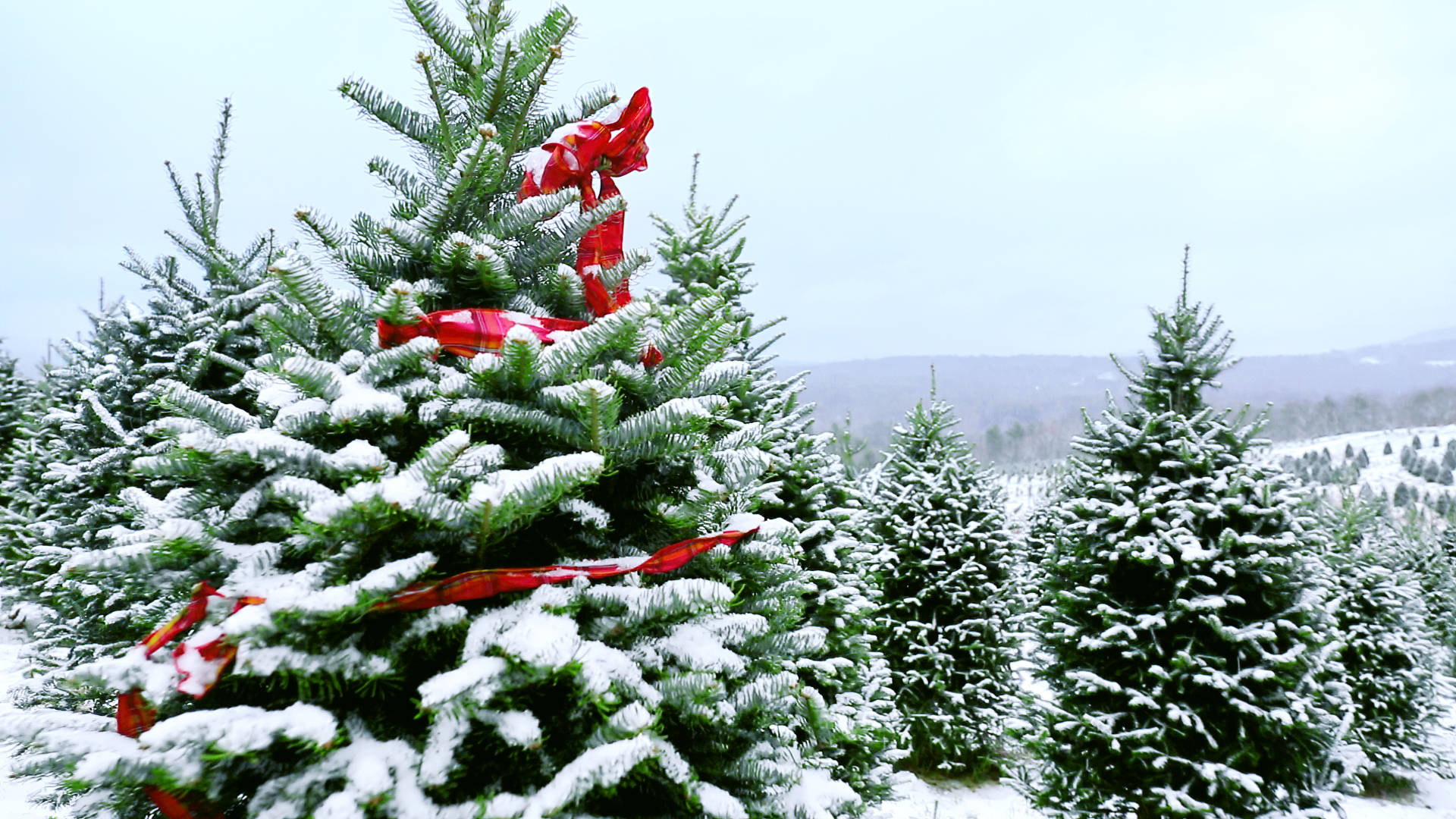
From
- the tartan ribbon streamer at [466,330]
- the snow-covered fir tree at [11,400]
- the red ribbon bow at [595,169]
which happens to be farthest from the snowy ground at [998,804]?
the snow-covered fir tree at [11,400]

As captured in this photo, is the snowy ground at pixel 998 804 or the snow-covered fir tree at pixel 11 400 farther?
the snow-covered fir tree at pixel 11 400

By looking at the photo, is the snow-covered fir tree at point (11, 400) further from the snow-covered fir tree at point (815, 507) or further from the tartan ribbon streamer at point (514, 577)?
the tartan ribbon streamer at point (514, 577)

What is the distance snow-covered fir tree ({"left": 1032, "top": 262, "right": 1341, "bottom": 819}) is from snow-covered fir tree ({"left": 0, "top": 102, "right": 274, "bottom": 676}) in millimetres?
6956

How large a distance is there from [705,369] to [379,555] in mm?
1103

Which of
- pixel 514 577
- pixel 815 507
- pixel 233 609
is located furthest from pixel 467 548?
pixel 815 507

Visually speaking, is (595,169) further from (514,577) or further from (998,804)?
(998,804)

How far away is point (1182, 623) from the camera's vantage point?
5.74 meters

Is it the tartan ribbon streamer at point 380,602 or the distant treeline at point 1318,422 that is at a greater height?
the tartan ribbon streamer at point 380,602

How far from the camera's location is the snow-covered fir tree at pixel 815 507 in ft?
16.9

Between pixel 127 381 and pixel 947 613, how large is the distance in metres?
9.79

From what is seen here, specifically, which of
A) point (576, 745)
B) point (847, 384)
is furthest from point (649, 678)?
point (847, 384)

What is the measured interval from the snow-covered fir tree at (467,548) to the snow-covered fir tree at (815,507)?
2.31 metres

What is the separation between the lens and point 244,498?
172 centimetres

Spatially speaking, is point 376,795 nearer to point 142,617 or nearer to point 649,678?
point 649,678
